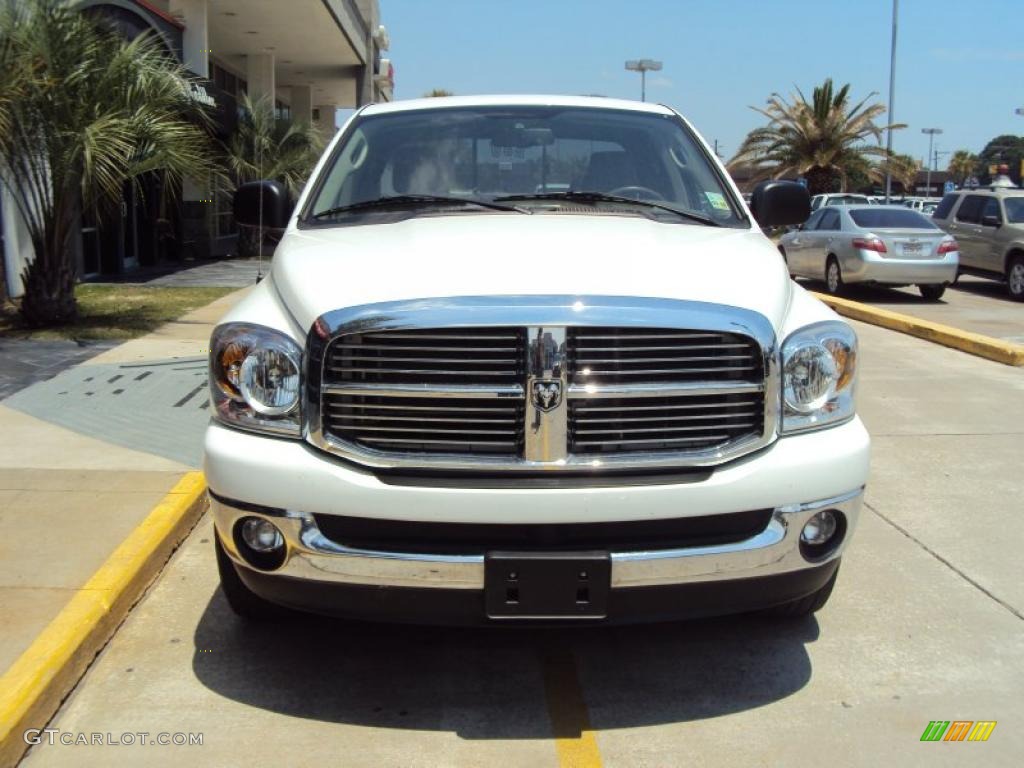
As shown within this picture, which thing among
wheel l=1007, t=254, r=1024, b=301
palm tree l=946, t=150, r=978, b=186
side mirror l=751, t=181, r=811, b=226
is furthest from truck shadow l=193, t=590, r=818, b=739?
palm tree l=946, t=150, r=978, b=186

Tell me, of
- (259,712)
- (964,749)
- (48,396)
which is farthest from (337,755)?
(48,396)

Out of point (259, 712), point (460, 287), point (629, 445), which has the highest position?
point (460, 287)

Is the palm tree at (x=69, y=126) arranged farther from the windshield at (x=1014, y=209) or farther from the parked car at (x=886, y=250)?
the windshield at (x=1014, y=209)

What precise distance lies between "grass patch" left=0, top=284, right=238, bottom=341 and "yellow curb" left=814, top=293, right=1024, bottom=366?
842 cm

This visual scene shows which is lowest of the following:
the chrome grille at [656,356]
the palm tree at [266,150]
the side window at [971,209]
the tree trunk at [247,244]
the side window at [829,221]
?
the tree trunk at [247,244]

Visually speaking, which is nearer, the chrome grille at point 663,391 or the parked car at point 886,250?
the chrome grille at point 663,391

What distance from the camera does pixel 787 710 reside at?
3.46 m

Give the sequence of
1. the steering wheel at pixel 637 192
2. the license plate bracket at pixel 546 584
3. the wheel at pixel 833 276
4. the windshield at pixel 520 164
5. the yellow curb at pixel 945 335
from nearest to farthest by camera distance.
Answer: the license plate bracket at pixel 546 584
the windshield at pixel 520 164
the steering wheel at pixel 637 192
the yellow curb at pixel 945 335
the wheel at pixel 833 276

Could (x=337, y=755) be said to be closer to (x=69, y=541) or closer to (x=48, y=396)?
(x=69, y=541)

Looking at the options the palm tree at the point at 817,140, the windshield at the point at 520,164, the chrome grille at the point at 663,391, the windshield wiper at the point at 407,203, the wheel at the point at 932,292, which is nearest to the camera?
the chrome grille at the point at 663,391

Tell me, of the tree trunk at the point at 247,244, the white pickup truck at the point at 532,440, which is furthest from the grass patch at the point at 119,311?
the tree trunk at the point at 247,244

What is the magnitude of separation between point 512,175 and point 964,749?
2.85 meters

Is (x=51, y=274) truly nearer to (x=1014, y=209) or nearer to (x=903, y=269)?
(x=903, y=269)

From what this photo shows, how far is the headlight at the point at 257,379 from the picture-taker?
3209 millimetres
